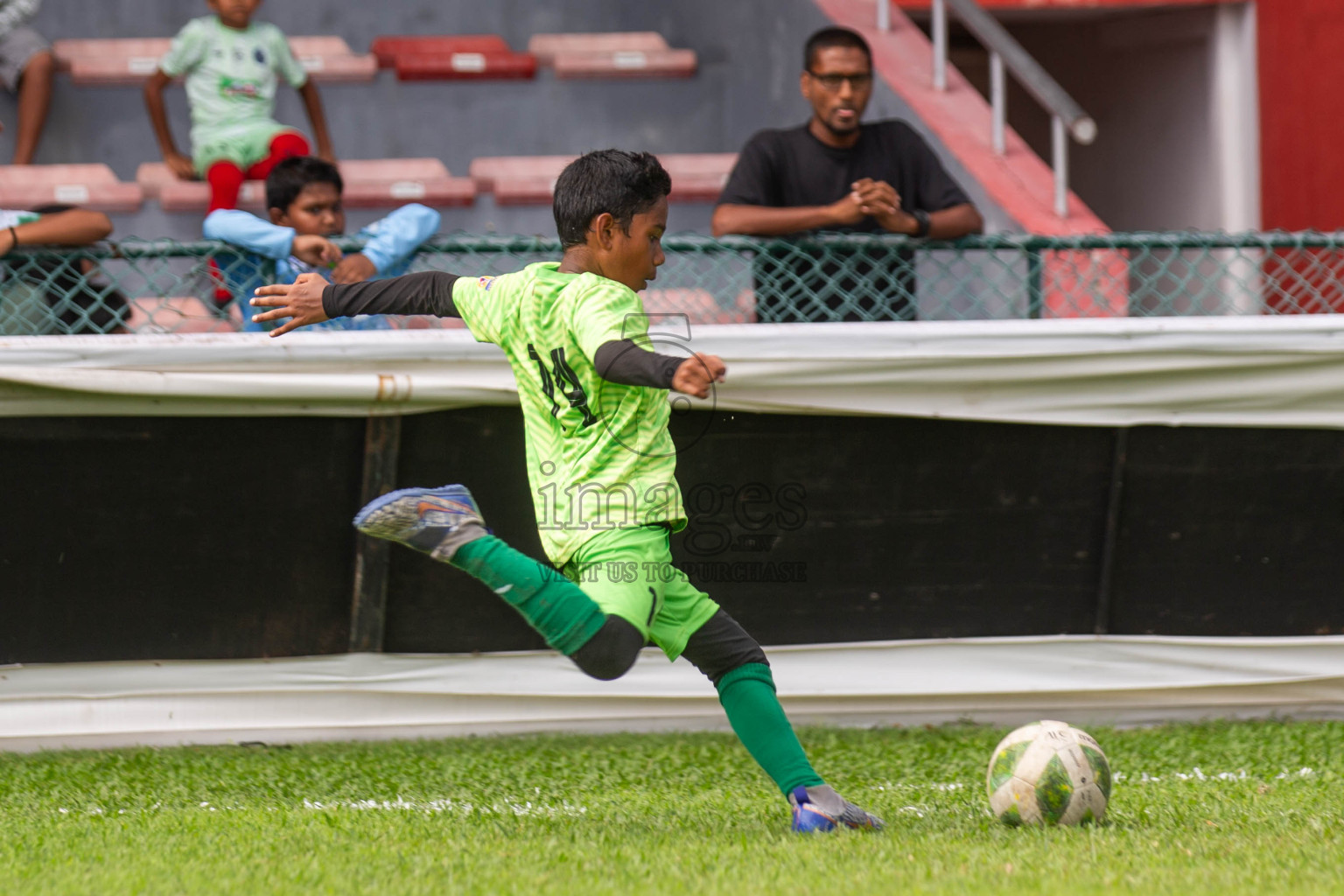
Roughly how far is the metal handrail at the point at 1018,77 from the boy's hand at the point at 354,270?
9.71 feet

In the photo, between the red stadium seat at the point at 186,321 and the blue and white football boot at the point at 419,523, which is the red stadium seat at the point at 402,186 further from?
the blue and white football boot at the point at 419,523

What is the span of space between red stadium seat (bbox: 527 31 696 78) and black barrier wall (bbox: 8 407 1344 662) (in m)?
4.36

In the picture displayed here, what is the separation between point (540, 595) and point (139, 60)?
6.55 m

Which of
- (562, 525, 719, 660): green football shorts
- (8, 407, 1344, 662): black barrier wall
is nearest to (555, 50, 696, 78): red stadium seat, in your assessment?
(8, 407, 1344, 662): black barrier wall

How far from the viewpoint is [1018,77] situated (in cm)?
664

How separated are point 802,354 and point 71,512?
8.32 feet

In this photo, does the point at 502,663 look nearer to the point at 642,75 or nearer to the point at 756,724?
the point at 756,724

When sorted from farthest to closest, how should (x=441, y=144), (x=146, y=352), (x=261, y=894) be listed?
(x=441, y=144) → (x=146, y=352) → (x=261, y=894)

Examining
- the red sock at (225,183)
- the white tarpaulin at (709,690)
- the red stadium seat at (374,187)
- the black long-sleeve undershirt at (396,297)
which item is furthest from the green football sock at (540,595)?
the red stadium seat at (374,187)

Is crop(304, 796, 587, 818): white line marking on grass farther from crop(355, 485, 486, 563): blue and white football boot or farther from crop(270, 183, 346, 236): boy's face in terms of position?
crop(270, 183, 346, 236): boy's face

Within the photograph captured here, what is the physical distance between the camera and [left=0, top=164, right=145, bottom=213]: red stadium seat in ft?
23.2

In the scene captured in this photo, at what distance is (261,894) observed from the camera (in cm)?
276

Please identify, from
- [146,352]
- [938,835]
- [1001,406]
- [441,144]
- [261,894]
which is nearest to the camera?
[261,894]

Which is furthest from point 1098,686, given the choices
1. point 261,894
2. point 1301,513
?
point 261,894
